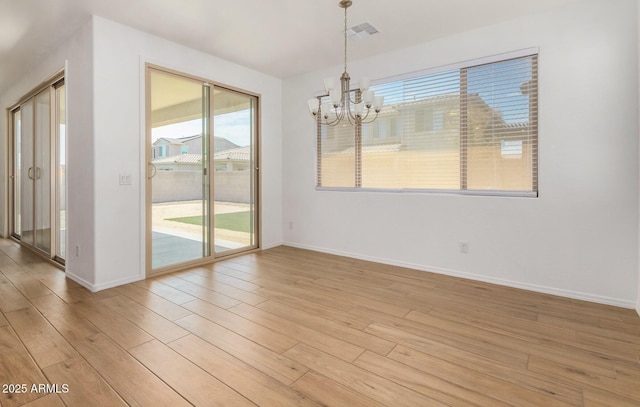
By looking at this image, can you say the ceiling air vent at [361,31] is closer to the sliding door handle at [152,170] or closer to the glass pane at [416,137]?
the glass pane at [416,137]

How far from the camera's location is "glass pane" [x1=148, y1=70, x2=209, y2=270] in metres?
3.70

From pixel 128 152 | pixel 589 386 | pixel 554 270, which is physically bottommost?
pixel 589 386

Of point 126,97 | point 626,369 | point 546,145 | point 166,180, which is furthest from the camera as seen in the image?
point 166,180

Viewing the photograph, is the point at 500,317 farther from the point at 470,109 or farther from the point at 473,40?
the point at 473,40

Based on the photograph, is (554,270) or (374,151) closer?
(554,270)

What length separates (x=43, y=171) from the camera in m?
4.57

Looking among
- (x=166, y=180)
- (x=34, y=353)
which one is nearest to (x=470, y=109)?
(x=166, y=180)

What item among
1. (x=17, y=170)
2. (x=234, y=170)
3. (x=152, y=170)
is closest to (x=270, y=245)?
(x=234, y=170)

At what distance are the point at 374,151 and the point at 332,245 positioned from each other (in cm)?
146

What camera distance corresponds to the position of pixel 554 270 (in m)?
3.09

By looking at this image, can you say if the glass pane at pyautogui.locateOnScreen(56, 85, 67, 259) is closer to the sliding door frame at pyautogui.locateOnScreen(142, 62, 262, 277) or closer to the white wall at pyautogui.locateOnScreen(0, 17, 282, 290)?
the white wall at pyautogui.locateOnScreen(0, 17, 282, 290)

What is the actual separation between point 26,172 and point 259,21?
4643 mm

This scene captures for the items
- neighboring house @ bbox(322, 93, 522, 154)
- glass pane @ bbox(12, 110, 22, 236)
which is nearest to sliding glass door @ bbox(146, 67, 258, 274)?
neighboring house @ bbox(322, 93, 522, 154)

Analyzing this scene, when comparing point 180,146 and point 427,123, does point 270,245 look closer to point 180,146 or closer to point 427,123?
point 180,146
